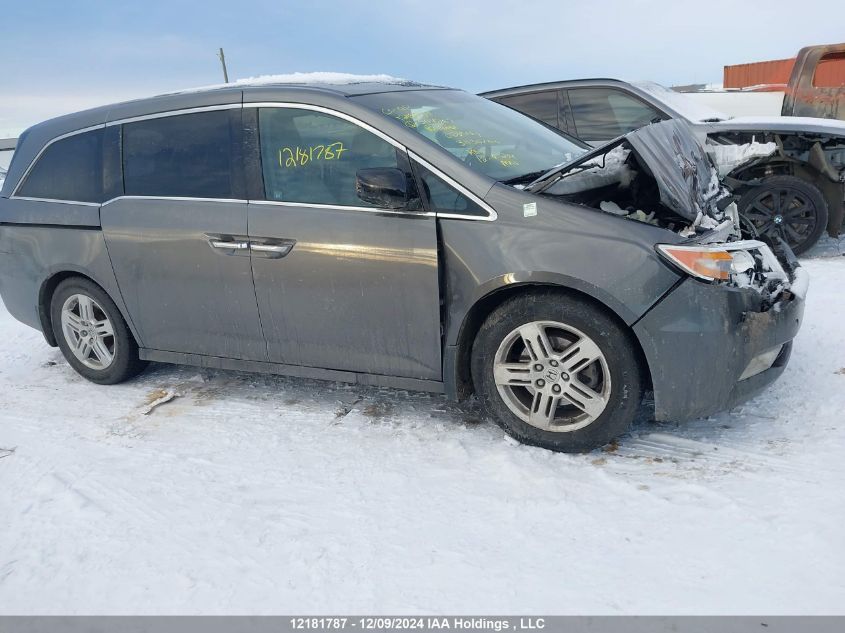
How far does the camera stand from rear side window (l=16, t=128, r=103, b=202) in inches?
170

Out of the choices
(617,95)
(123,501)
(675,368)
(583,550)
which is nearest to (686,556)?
(583,550)

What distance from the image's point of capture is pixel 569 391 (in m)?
3.19

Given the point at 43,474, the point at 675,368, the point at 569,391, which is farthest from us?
the point at 43,474

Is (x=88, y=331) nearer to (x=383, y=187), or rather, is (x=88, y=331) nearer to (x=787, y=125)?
(x=383, y=187)

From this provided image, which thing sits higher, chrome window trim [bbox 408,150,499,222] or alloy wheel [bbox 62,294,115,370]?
chrome window trim [bbox 408,150,499,222]

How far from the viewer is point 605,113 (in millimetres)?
6992

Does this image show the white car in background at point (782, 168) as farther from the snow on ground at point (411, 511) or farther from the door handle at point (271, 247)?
the door handle at point (271, 247)

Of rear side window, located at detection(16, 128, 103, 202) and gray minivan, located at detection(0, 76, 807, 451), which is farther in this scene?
rear side window, located at detection(16, 128, 103, 202)

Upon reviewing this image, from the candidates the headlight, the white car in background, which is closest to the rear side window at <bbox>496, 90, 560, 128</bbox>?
the white car in background

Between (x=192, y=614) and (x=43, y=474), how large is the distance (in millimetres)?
1527

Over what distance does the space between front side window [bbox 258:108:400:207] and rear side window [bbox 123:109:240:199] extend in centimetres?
24
